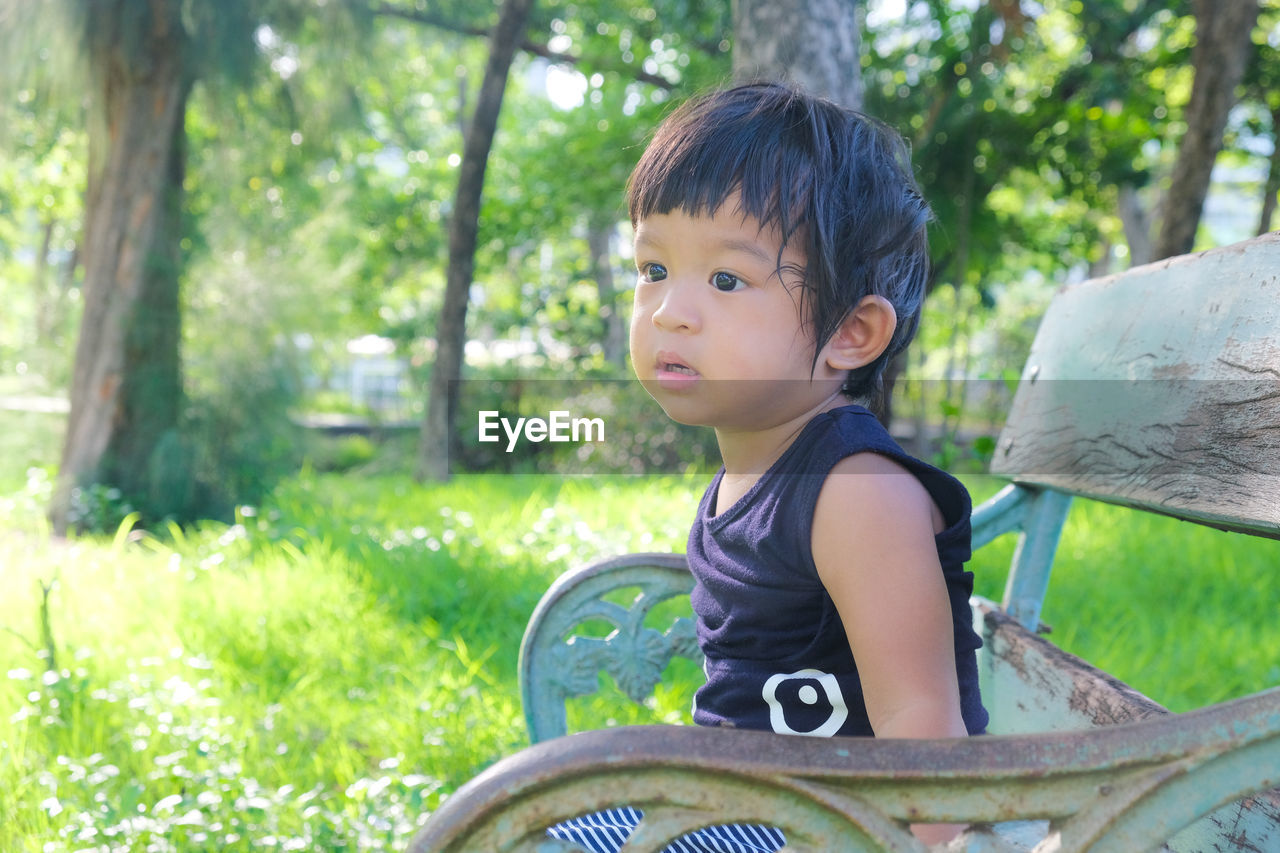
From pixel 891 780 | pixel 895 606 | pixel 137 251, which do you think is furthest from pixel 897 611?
pixel 137 251

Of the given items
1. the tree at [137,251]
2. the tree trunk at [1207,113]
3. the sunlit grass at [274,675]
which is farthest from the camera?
the tree at [137,251]

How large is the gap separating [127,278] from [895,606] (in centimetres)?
596

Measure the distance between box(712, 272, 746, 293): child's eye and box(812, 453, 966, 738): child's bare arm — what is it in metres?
0.26

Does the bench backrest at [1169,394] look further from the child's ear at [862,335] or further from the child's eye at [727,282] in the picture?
the child's eye at [727,282]

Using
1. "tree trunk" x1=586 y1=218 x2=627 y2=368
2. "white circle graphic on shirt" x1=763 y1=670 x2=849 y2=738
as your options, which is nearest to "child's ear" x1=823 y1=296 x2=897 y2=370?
"white circle graphic on shirt" x1=763 y1=670 x2=849 y2=738

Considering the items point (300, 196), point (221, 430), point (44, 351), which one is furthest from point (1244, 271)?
point (300, 196)

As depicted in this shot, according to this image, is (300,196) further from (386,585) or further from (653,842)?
(653,842)

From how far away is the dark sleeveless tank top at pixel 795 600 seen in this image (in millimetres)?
1013

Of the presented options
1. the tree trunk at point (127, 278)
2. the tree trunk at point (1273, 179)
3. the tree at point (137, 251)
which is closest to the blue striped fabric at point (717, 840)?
the tree at point (137, 251)

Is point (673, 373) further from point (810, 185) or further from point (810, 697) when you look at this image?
point (810, 697)

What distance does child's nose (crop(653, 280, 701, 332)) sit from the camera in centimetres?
107

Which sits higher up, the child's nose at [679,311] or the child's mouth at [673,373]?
the child's nose at [679,311]

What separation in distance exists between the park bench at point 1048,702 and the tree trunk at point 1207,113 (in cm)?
381

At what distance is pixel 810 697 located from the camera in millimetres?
1084
